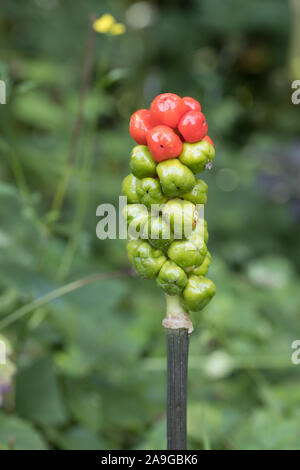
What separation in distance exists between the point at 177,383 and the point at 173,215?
254mm

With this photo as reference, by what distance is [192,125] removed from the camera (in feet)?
2.34

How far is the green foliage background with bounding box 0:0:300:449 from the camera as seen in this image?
132 centimetres

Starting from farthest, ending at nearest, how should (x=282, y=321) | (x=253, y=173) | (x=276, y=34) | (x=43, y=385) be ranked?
(x=276, y=34)
(x=253, y=173)
(x=282, y=321)
(x=43, y=385)

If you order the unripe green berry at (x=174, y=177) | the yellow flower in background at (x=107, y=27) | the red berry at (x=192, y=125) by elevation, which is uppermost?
the yellow flower in background at (x=107, y=27)

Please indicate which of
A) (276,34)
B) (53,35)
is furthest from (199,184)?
(276,34)

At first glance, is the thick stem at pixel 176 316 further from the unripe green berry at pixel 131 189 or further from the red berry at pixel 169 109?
the red berry at pixel 169 109

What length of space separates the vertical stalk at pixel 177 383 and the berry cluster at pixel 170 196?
52 mm

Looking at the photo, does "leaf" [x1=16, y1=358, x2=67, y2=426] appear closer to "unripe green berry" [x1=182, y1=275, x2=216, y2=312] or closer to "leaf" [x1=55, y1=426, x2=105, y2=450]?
"leaf" [x1=55, y1=426, x2=105, y2=450]

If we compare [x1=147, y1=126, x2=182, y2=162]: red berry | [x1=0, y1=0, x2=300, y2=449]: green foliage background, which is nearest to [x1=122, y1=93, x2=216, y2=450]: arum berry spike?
[x1=147, y1=126, x2=182, y2=162]: red berry

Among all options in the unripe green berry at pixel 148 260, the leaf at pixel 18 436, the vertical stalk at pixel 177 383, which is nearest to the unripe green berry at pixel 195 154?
the unripe green berry at pixel 148 260

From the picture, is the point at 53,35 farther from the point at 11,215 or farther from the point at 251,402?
the point at 251,402

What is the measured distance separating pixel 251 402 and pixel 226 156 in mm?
2151

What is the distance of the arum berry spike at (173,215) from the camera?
2.35ft

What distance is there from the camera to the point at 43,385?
1.33 meters
